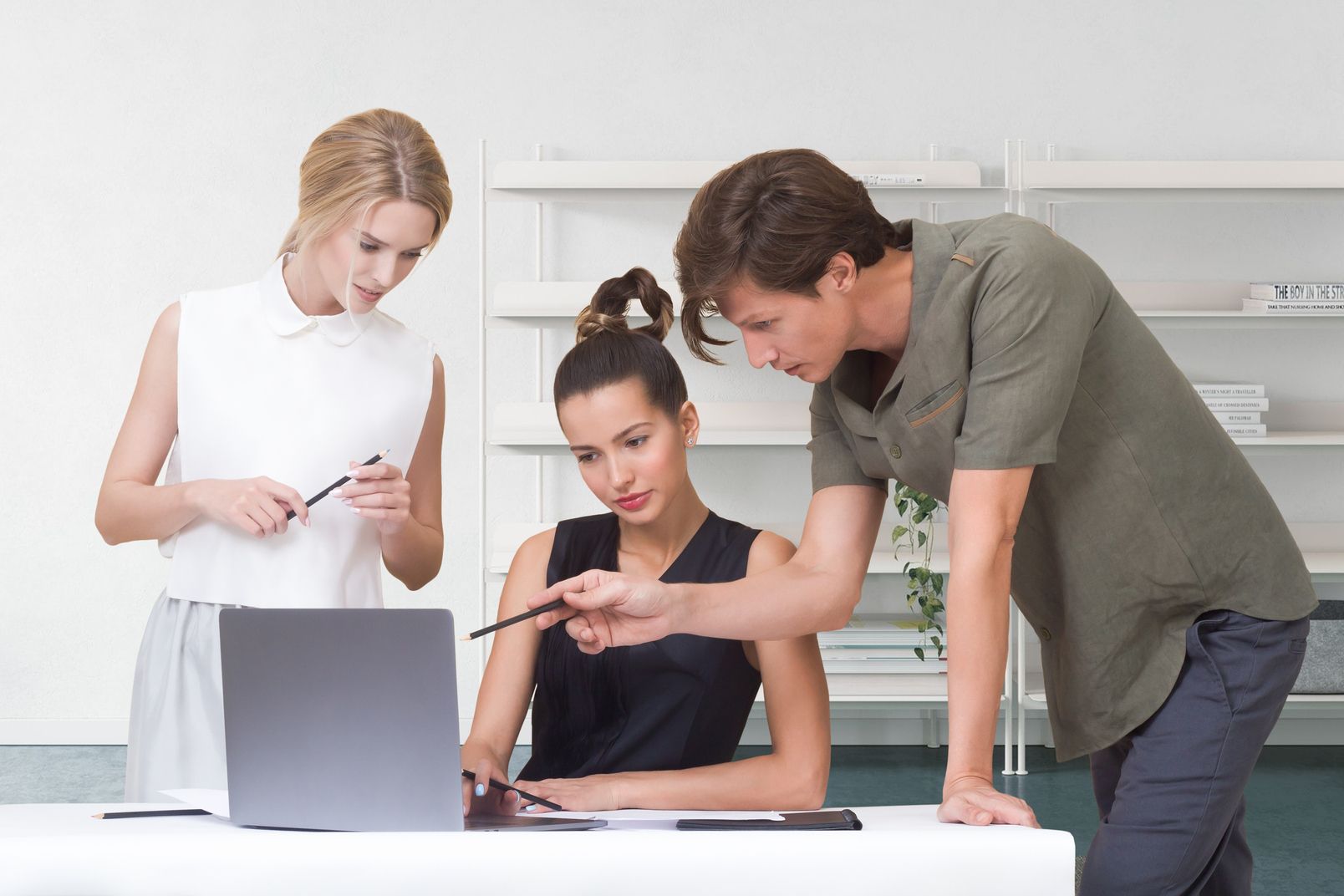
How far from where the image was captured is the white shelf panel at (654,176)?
348 centimetres

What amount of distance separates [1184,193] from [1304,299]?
1.51 ft

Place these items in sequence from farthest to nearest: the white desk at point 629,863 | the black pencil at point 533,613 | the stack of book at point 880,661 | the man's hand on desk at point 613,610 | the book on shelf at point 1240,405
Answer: the book on shelf at point 1240,405
the stack of book at point 880,661
the man's hand on desk at point 613,610
the black pencil at point 533,613
the white desk at point 629,863

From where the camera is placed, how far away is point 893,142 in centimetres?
377

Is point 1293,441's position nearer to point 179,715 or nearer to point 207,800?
point 179,715

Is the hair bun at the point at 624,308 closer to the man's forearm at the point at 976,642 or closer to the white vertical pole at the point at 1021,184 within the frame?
the man's forearm at the point at 976,642

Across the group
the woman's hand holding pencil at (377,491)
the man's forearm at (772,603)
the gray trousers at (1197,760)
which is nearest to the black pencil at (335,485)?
the woman's hand holding pencil at (377,491)

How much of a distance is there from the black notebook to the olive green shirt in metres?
0.40

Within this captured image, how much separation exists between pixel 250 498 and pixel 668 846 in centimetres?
72

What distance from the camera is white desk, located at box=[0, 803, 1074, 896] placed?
2.73 ft

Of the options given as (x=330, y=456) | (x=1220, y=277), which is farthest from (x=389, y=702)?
(x=1220, y=277)

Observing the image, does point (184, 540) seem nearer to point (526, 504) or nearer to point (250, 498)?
point (250, 498)

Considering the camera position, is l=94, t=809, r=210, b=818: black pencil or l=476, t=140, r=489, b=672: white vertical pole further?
l=476, t=140, r=489, b=672: white vertical pole

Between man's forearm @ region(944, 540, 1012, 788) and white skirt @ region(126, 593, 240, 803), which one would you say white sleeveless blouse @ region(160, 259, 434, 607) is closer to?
white skirt @ region(126, 593, 240, 803)

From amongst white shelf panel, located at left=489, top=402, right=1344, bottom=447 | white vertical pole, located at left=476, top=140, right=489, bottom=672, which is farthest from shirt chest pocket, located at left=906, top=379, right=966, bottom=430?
white vertical pole, located at left=476, top=140, right=489, bottom=672
